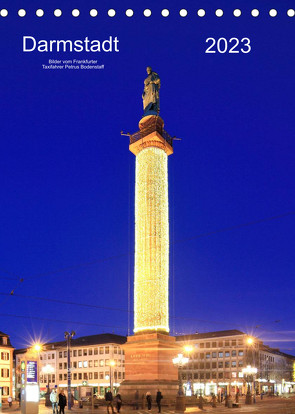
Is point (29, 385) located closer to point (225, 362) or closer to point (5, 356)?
point (5, 356)

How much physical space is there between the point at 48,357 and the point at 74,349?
10661 mm

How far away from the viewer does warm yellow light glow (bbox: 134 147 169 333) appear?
134 ft

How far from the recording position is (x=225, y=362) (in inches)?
4254

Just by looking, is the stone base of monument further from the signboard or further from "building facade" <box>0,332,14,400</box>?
"building facade" <box>0,332,14,400</box>

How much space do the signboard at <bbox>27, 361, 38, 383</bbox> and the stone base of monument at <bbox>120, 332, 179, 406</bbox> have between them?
48.9ft

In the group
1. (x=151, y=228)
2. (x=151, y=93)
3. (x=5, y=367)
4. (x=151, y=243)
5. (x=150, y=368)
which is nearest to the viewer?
(x=150, y=368)

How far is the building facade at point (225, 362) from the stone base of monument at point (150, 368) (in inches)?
2573

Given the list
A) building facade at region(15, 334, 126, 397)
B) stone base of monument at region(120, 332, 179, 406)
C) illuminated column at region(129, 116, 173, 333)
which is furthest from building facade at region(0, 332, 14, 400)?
illuminated column at region(129, 116, 173, 333)

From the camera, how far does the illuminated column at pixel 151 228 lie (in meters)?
41.0

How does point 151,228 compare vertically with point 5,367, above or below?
above

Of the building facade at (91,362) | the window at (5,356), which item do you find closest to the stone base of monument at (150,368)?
the window at (5,356)

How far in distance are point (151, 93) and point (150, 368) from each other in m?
24.7

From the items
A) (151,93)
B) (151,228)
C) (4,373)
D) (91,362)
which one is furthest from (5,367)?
(151,93)

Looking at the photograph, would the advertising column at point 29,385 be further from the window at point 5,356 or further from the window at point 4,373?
the window at point 5,356
